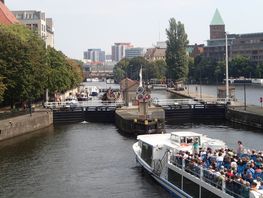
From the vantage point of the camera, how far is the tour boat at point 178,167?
32438 mm

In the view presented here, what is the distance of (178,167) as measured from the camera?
37406 mm

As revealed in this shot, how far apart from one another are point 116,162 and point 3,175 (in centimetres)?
1147

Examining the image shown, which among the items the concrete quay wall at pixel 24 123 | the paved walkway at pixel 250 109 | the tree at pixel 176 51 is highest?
the tree at pixel 176 51

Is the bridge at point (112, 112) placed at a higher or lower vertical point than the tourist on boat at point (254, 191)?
higher

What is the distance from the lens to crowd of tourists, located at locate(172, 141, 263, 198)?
2808 centimetres

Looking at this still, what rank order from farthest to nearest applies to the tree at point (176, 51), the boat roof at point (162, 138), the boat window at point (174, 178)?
the tree at point (176, 51) < the boat roof at point (162, 138) < the boat window at point (174, 178)

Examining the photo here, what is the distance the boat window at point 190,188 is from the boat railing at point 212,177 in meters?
0.64

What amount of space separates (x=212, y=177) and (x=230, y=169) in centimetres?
122

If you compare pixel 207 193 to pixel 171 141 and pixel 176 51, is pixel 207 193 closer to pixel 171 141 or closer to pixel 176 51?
pixel 171 141

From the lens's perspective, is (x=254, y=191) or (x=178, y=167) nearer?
(x=254, y=191)

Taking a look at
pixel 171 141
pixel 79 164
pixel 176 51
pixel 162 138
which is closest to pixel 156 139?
pixel 162 138

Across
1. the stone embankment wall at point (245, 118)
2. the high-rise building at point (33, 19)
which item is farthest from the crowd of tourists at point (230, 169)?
the high-rise building at point (33, 19)

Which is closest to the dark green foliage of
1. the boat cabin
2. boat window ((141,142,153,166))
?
boat window ((141,142,153,166))

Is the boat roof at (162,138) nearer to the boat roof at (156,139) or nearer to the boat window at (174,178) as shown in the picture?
the boat roof at (156,139)
